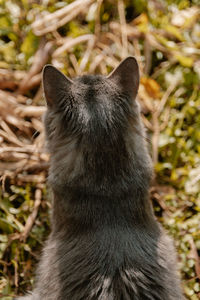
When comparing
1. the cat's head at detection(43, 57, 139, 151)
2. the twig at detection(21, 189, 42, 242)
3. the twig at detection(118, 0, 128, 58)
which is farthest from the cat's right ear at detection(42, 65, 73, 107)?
the twig at detection(118, 0, 128, 58)

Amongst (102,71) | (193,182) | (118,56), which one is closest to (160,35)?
(118,56)

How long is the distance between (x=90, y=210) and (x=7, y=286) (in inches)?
42.2

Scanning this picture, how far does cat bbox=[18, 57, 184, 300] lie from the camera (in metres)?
1.93

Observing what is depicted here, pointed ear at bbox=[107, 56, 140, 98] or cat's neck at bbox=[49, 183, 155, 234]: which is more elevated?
pointed ear at bbox=[107, 56, 140, 98]

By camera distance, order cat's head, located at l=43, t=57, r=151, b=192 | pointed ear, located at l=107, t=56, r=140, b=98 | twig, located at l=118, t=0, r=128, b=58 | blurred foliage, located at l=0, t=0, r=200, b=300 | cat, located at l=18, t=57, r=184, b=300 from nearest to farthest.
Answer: cat, located at l=18, t=57, r=184, b=300
cat's head, located at l=43, t=57, r=151, b=192
pointed ear, located at l=107, t=56, r=140, b=98
blurred foliage, located at l=0, t=0, r=200, b=300
twig, located at l=118, t=0, r=128, b=58

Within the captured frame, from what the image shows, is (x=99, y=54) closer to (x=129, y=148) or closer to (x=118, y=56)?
(x=118, y=56)

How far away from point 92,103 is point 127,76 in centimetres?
28

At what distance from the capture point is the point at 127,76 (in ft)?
7.22

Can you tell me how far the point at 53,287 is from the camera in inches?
80.9

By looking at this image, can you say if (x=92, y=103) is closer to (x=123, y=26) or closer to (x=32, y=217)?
(x=32, y=217)

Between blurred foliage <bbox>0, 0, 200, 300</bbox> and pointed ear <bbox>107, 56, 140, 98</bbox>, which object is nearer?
pointed ear <bbox>107, 56, 140, 98</bbox>

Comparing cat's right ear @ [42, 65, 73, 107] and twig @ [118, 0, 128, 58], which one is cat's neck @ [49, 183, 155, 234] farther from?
twig @ [118, 0, 128, 58]

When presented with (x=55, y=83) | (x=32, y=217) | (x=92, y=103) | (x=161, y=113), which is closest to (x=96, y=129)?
(x=92, y=103)

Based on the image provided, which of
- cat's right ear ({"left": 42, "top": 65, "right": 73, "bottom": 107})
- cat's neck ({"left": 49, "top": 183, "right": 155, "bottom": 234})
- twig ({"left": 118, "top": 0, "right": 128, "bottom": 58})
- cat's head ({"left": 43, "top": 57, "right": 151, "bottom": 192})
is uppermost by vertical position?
twig ({"left": 118, "top": 0, "right": 128, "bottom": 58})
